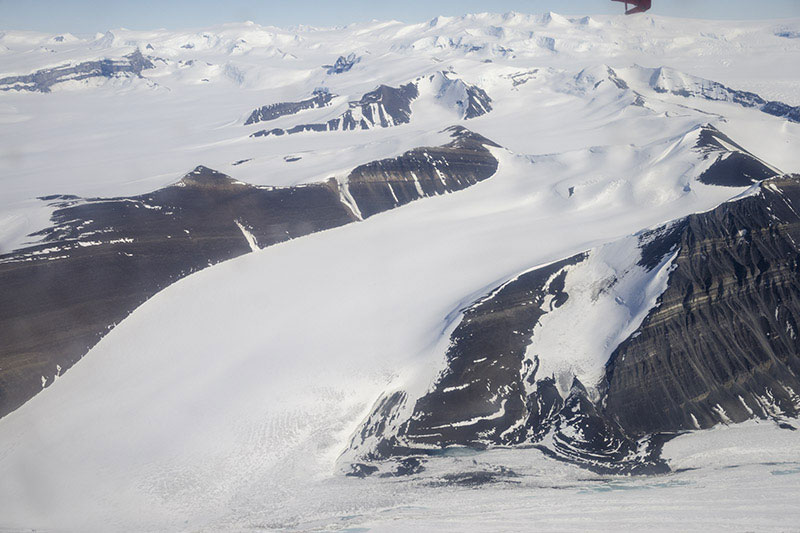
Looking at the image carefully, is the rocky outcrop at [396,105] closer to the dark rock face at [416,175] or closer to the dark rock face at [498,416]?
the dark rock face at [416,175]

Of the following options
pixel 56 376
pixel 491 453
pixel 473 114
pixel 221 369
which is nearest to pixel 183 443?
pixel 221 369

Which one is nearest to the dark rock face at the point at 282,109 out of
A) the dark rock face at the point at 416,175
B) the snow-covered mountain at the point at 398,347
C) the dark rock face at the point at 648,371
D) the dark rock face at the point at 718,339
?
the dark rock face at the point at 416,175

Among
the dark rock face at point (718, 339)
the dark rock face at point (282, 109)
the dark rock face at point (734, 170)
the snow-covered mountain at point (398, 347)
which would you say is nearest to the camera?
the snow-covered mountain at point (398, 347)

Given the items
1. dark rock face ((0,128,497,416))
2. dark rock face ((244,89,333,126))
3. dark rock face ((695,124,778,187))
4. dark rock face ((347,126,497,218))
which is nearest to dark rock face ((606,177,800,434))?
dark rock face ((695,124,778,187))

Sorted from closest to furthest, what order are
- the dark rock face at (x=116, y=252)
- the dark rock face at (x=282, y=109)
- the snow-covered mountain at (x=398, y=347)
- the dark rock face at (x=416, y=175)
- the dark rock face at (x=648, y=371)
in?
1. the snow-covered mountain at (x=398, y=347)
2. the dark rock face at (x=648, y=371)
3. the dark rock face at (x=116, y=252)
4. the dark rock face at (x=416, y=175)
5. the dark rock face at (x=282, y=109)

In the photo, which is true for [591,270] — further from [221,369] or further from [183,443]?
[183,443]

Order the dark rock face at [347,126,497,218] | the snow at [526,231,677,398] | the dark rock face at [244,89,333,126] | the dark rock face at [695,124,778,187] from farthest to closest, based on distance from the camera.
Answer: the dark rock face at [244,89,333,126], the dark rock face at [347,126,497,218], the dark rock face at [695,124,778,187], the snow at [526,231,677,398]

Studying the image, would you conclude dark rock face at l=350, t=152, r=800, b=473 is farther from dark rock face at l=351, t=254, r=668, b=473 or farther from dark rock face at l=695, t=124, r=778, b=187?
dark rock face at l=695, t=124, r=778, b=187
